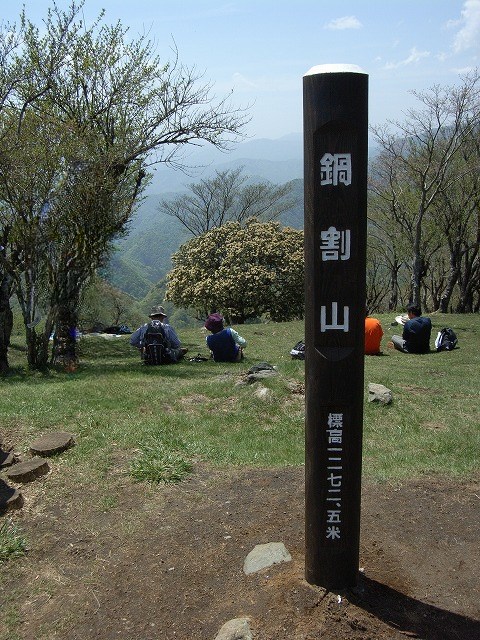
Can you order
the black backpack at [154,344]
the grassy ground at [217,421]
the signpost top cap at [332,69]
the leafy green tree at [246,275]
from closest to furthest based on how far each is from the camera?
1. the signpost top cap at [332,69]
2. the grassy ground at [217,421]
3. the black backpack at [154,344]
4. the leafy green tree at [246,275]

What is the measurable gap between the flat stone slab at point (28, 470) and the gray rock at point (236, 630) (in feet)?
9.23

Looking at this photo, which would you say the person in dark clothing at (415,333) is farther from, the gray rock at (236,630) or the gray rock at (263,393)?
the gray rock at (236,630)

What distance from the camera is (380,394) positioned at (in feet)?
26.5

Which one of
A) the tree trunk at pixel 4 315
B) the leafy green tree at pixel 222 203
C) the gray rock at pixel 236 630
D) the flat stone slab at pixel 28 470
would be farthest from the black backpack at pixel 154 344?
the leafy green tree at pixel 222 203

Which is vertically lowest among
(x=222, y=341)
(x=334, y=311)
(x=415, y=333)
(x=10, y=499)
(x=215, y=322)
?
(x=10, y=499)

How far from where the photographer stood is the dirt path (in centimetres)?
362

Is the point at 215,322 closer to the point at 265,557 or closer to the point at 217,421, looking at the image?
the point at 217,421

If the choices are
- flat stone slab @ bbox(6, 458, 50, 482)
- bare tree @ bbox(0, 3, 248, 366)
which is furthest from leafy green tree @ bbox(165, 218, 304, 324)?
flat stone slab @ bbox(6, 458, 50, 482)

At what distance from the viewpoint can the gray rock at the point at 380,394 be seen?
7.97 m

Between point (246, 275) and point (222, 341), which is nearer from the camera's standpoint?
point (222, 341)

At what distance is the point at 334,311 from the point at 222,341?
350 inches

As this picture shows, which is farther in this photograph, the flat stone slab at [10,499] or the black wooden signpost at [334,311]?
the flat stone slab at [10,499]

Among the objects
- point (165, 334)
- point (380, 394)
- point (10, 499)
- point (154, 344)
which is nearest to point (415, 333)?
point (165, 334)

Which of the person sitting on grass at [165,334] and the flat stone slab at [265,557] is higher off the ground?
the person sitting on grass at [165,334]
